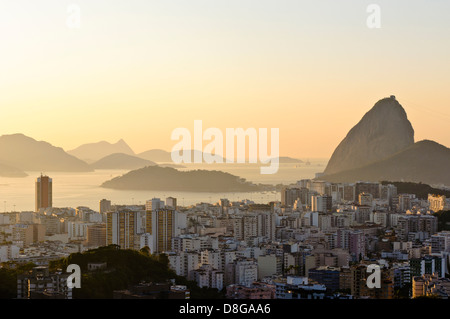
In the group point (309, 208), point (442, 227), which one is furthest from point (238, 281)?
point (309, 208)

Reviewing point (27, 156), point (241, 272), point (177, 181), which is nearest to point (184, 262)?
point (241, 272)

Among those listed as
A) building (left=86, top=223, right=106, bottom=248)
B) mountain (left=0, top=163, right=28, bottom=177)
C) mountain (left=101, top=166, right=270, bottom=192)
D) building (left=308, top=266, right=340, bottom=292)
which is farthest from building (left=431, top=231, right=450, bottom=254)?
mountain (left=0, top=163, right=28, bottom=177)

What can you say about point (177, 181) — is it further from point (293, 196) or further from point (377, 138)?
point (377, 138)

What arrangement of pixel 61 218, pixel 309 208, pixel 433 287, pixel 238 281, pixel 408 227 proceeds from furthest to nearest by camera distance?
pixel 309 208 < pixel 61 218 < pixel 408 227 < pixel 238 281 < pixel 433 287

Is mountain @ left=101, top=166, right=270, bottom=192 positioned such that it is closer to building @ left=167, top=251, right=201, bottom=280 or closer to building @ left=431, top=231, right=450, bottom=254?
building @ left=431, top=231, right=450, bottom=254

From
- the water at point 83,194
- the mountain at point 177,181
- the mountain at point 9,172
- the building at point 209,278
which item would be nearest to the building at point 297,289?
the building at point 209,278

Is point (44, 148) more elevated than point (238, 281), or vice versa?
point (44, 148)
